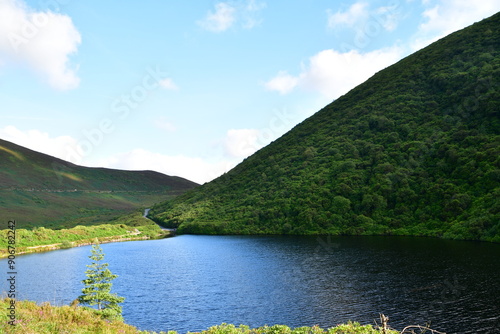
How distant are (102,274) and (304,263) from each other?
1699 inches

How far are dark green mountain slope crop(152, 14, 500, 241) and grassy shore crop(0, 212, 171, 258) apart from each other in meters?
18.0

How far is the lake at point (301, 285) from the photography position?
36.9m

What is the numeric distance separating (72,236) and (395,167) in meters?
116

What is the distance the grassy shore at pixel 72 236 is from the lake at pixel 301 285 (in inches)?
430

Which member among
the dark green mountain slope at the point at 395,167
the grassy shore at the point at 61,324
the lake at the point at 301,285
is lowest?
the lake at the point at 301,285

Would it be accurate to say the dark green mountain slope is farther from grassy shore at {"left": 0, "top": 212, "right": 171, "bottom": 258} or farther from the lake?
the lake

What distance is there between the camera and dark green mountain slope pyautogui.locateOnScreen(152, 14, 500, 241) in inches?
4063

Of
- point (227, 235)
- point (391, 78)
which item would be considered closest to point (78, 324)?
point (227, 235)

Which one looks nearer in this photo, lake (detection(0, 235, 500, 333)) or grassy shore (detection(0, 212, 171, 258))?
lake (detection(0, 235, 500, 333))

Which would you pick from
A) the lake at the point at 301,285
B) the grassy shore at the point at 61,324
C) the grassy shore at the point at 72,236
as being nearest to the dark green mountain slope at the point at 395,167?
the grassy shore at the point at 72,236

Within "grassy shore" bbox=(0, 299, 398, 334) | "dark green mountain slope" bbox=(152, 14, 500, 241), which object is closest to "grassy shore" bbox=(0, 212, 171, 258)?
"dark green mountain slope" bbox=(152, 14, 500, 241)

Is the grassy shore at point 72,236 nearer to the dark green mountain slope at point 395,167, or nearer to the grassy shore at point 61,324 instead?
the dark green mountain slope at point 395,167

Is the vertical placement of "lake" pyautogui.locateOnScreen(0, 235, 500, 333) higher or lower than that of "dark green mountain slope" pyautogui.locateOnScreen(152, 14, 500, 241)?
lower

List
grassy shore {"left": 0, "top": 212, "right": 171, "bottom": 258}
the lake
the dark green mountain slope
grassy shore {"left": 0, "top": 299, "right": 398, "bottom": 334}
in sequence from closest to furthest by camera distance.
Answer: grassy shore {"left": 0, "top": 299, "right": 398, "bottom": 334}, the lake, grassy shore {"left": 0, "top": 212, "right": 171, "bottom": 258}, the dark green mountain slope
